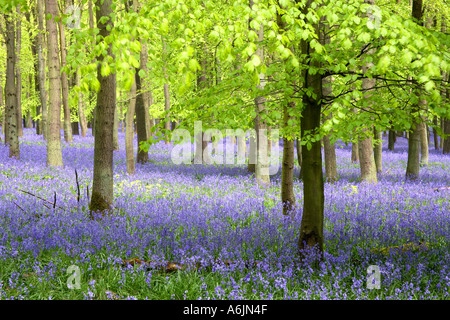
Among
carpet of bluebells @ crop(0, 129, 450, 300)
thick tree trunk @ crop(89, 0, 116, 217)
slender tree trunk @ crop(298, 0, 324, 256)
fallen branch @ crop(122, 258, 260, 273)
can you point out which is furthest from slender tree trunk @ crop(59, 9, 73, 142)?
slender tree trunk @ crop(298, 0, 324, 256)

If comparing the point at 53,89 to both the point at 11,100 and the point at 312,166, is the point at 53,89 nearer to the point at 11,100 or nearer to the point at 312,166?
the point at 11,100

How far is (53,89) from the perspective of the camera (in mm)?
12188

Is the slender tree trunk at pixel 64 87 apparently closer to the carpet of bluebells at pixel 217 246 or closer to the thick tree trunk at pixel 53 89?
the thick tree trunk at pixel 53 89

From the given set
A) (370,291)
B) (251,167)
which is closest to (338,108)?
(370,291)

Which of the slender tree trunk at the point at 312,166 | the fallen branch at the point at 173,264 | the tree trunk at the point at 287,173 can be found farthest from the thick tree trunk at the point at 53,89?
the slender tree trunk at the point at 312,166

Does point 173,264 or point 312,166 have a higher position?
point 312,166

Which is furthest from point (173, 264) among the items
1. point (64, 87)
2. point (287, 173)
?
point (64, 87)

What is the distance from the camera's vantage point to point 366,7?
340 cm

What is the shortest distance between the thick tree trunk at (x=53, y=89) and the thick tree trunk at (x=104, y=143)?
5426 mm

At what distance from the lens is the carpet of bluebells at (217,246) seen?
438 cm

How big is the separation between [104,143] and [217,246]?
10.3ft

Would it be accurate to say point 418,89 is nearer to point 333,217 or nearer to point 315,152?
point 315,152

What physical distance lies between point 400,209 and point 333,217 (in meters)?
2.12

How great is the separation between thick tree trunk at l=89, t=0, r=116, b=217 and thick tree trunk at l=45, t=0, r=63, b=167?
17.8ft
